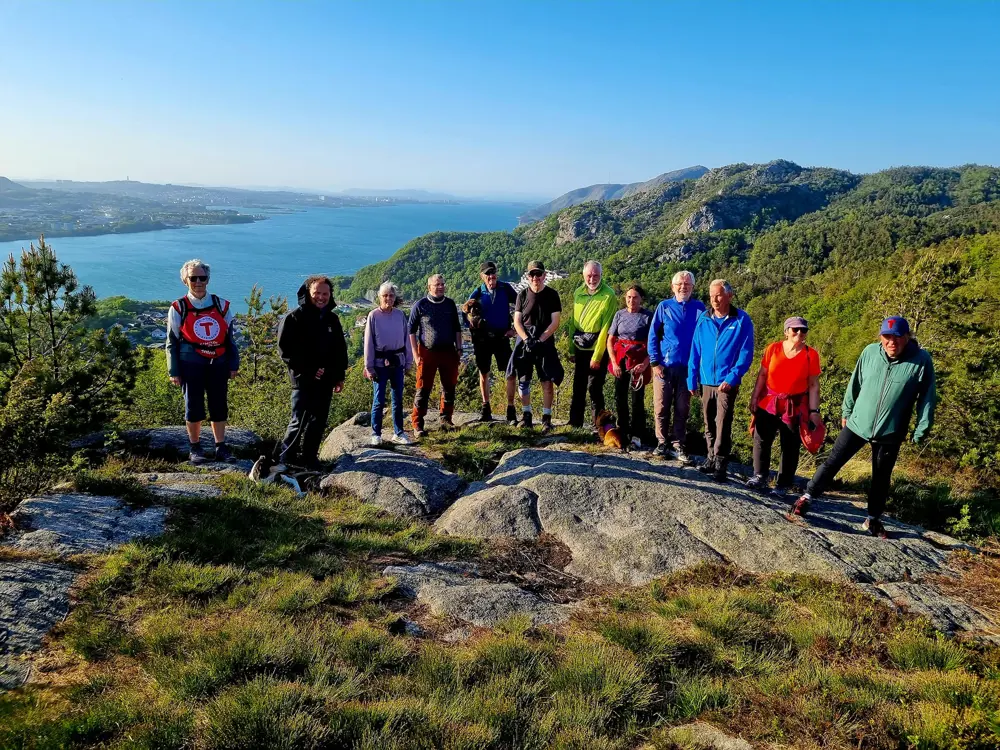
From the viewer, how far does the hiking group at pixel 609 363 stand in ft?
17.4

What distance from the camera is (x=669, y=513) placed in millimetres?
5594

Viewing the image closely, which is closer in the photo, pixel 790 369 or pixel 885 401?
pixel 885 401

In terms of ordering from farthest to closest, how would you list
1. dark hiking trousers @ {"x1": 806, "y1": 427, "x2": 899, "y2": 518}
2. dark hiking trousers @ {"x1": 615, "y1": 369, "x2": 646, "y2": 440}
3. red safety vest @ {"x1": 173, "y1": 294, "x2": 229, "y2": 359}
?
dark hiking trousers @ {"x1": 615, "y1": 369, "x2": 646, "y2": 440}, red safety vest @ {"x1": 173, "y1": 294, "x2": 229, "y2": 359}, dark hiking trousers @ {"x1": 806, "y1": 427, "x2": 899, "y2": 518}

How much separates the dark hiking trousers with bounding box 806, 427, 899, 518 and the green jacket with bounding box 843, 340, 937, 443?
6.1 inches

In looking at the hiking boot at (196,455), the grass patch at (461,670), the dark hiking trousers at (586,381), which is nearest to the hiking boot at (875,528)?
the grass patch at (461,670)

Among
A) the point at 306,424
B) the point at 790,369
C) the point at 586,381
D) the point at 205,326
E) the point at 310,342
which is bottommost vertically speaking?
the point at 306,424

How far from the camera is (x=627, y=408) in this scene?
737 cm

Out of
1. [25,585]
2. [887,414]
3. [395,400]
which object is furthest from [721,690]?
[395,400]

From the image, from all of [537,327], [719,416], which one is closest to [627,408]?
[719,416]

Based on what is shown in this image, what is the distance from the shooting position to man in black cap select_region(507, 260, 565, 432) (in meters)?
7.33

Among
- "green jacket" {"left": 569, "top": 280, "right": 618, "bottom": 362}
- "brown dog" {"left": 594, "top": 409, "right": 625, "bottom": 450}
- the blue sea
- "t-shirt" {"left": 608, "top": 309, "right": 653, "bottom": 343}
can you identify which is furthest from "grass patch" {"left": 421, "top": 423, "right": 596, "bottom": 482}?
the blue sea

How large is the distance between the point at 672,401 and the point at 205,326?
6.09m

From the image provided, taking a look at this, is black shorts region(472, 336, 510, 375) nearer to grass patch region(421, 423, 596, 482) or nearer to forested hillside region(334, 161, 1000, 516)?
grass patch region(421, 423, 596, 482)

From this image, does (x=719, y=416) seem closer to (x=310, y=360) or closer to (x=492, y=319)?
(x=492, y=319)
